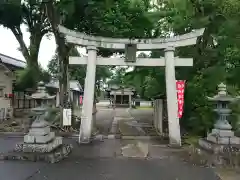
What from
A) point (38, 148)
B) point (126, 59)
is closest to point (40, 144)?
point (38, 148)

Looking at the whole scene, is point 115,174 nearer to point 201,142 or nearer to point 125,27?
point 201,142

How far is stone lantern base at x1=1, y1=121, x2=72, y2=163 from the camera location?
27.7ft

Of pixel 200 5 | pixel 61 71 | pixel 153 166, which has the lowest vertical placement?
pixel 153 166

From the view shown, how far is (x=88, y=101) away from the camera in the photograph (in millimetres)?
11820

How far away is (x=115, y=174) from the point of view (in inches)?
283

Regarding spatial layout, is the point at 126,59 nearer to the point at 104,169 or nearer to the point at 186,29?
the point at 186,29

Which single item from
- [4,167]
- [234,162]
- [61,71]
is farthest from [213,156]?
[61,71]

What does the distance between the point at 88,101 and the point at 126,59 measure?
2351 mm

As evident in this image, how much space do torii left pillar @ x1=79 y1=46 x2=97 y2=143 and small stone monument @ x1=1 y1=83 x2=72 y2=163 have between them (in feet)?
7.01

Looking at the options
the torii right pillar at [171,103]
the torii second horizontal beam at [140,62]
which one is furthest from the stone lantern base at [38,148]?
the torii right pillar at [171,103]

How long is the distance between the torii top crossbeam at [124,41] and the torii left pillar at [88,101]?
1.11 feet

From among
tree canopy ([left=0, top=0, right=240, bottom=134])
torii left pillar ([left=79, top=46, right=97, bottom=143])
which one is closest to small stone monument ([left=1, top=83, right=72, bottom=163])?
torii left pillar ([left=79, top=46, right=97, bottom=143])

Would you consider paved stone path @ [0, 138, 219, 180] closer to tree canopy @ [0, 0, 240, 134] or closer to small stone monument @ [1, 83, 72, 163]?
small stone monument @ [1, 83, 72, 163]

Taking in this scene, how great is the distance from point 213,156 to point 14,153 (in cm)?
610
